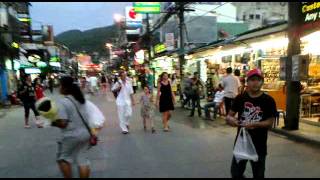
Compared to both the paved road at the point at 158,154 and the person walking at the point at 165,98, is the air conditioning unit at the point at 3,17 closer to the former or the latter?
the paved road at the point at 158,154

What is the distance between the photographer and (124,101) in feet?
38.2

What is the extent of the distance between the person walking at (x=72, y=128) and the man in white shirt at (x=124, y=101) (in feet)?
A: 20.5

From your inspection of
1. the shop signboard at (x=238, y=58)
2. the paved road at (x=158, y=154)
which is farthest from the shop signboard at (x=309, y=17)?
the shop signboard at (x=238, y=58)

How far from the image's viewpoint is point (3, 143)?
1055 centimetres

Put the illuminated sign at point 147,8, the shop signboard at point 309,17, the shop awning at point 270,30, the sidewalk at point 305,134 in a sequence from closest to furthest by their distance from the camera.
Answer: the sidewalk at point 305,134 < the shop signboard at point 309,17 < the shop awning at point 270,30 < the illuminated sign at point 147,8

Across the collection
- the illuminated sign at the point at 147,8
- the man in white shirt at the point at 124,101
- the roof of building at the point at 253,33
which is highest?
the illuminated sign at the point at 147,8

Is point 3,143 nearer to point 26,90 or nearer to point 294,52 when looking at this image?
point 26,90

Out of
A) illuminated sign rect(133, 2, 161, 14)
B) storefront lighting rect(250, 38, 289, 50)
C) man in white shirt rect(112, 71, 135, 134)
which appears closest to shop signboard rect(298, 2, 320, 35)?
storefront lighting rect(250, 38, 289, 50)

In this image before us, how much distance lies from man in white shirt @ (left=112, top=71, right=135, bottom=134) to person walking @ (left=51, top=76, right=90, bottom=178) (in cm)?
626

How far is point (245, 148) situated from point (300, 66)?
6.80 m

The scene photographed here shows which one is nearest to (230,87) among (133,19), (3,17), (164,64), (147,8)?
(3,17)

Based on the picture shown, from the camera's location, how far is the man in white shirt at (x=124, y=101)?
38.0ft

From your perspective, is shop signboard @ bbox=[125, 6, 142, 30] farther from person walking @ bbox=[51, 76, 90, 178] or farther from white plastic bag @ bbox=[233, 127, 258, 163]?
white plastic bag @ bbox=[233, 127, 258, 163]

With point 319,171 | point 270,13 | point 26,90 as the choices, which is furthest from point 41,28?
point 319,171
